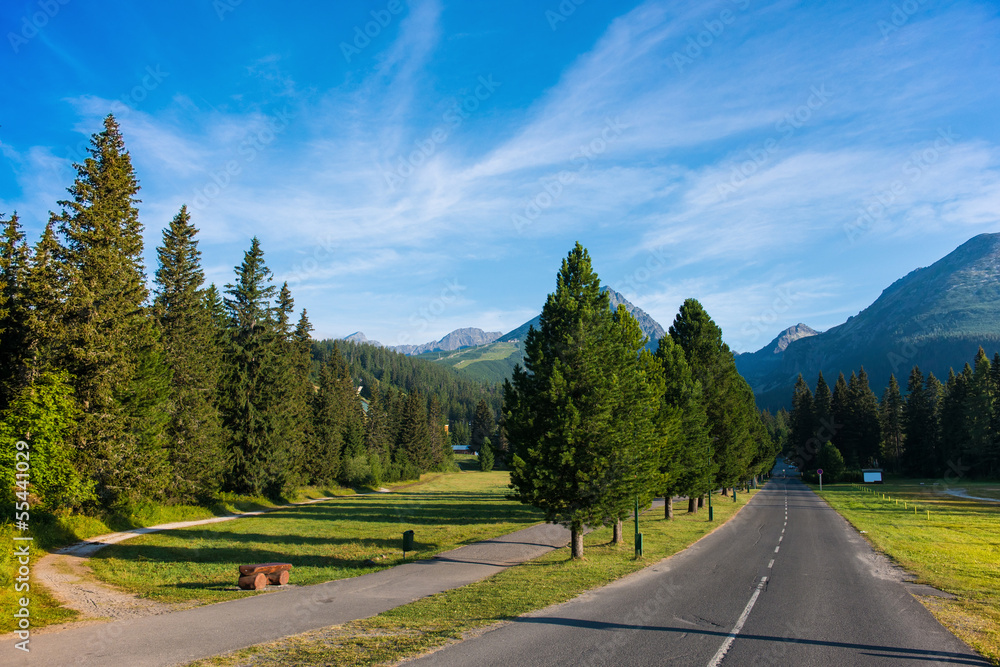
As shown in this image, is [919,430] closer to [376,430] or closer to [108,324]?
[376,430]

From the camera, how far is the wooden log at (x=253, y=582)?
16.2 metres

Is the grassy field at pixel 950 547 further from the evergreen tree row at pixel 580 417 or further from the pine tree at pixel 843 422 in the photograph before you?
the pine tree at pixel 843 422

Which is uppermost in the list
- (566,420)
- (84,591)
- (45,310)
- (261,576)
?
(45,310)

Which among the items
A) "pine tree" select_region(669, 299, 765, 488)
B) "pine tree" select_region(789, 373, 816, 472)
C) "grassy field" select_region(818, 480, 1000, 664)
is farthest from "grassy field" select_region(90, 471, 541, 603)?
"pine tree" select_region(789, 373, 816, 472)

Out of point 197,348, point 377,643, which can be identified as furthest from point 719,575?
point 197,348

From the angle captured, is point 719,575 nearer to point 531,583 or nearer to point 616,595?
point 616,595

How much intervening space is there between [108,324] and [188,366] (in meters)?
11.3

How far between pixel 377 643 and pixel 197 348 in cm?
3628

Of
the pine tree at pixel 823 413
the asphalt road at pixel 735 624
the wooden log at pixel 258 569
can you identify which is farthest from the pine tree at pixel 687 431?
the pine tree at pixel 823 413

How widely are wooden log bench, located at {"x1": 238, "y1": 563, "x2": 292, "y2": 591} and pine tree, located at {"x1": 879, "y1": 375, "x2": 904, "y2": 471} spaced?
11078 cm

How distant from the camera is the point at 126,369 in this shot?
28.1 meters

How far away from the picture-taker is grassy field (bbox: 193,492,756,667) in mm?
9820

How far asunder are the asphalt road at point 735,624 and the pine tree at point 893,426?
97505 millimetres

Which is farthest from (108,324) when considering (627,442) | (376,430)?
(376,430)
